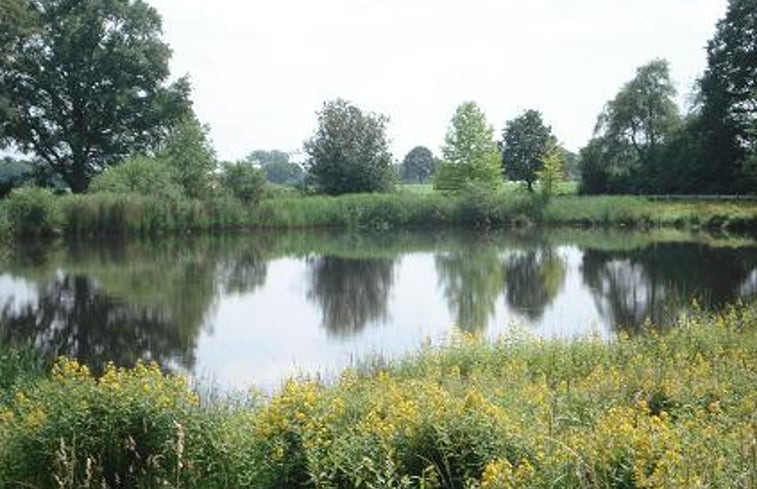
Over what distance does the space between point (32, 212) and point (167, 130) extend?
15.9 metres

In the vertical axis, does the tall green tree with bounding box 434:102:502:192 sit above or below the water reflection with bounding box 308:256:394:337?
above

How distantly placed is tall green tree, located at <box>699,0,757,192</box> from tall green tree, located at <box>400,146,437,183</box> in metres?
87.0

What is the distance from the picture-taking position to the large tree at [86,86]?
56906 mm

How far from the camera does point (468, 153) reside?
67875 millimetres

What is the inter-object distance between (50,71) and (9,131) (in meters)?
5.10

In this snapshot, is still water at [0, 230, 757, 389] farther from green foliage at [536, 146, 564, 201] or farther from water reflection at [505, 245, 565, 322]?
green foliage at [536, 146, 564, 201]

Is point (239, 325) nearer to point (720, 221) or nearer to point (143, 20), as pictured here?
point (720, 221)

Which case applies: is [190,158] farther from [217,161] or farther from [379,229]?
[379,229]

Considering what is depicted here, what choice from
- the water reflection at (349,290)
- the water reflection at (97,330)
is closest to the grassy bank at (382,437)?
the water reflection at (97,330)

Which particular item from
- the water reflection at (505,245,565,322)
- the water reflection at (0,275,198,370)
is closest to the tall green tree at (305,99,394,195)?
the water reflection at (505,245,565,322)

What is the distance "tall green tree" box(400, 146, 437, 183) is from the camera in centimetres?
14788

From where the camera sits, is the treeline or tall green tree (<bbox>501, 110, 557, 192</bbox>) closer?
the treeline

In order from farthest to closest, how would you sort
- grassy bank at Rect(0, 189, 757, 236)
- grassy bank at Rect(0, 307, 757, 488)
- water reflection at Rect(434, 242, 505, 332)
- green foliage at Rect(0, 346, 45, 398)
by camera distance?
1. grassy bank at Rect(0, 189, 757, 236)
2. water reflection at Rect(434, 242, 505, 332)
3. green foliage at Rect(0, 346, 45, 398)
4. grassy bank at Rect(0, 307, 757, 488)

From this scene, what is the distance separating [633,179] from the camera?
222ft
